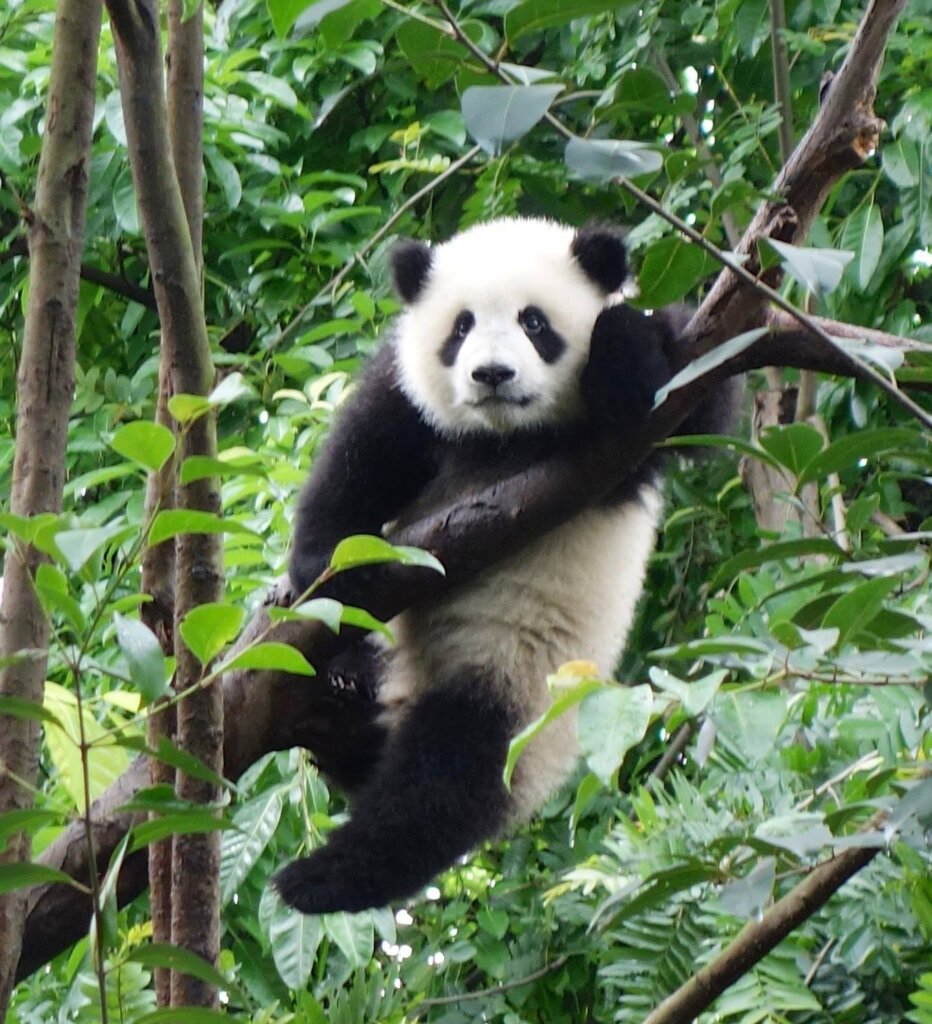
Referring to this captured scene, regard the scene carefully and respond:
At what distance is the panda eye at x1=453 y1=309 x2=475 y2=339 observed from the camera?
2849mm

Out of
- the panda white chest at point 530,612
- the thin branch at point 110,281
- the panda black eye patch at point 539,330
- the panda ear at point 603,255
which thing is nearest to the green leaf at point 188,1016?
the panda white chest at point 530,612

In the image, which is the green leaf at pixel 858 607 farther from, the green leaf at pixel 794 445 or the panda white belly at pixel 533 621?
the panda white belly at pixel 533 621

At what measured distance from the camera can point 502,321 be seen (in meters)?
2.77

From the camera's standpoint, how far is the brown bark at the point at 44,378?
135 cm

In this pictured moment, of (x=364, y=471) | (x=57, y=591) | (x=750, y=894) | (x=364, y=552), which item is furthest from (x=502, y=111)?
(x=364, y=471)

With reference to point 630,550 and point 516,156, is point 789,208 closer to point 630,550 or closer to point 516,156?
point 630,550

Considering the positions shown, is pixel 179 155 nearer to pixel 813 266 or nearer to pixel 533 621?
pixel 813 266

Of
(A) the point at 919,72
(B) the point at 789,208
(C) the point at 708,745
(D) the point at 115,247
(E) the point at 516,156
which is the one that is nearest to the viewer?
(C) the point at 708,745

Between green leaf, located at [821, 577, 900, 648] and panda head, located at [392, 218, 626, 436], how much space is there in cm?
143

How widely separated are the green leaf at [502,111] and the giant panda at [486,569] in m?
1.25

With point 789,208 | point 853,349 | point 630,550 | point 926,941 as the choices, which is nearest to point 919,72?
point 630,550

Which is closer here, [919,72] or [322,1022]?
[322,1022]

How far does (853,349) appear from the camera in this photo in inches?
49.8

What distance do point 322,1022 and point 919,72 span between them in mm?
2493
